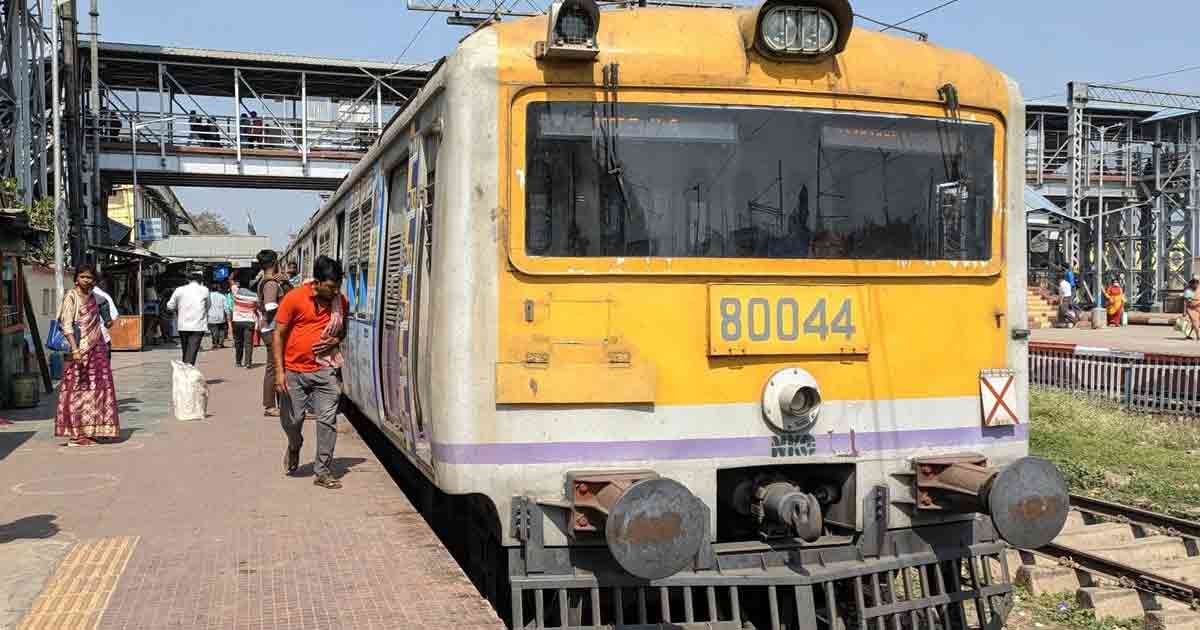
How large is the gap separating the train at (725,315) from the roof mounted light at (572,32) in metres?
0.01

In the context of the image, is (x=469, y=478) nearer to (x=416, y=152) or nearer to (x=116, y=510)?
(x=416, y=152)

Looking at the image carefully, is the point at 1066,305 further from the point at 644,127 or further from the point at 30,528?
the point at 30,528

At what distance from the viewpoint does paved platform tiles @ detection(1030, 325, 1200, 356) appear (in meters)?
19.6

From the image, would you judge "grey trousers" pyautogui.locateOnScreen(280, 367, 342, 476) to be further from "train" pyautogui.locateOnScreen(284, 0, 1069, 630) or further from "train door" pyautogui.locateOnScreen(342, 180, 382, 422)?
"train" pyautogui.locateOnScreen(284, 0, 1069, 630)

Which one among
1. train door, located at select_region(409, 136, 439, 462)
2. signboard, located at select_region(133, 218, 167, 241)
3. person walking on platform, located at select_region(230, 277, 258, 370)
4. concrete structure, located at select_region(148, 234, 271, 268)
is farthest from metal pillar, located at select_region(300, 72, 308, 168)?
train door, located at select_region(409, 136, 439, 462)

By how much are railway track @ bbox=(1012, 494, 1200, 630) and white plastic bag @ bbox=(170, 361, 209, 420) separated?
860cm

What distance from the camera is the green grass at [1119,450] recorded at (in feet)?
32.6

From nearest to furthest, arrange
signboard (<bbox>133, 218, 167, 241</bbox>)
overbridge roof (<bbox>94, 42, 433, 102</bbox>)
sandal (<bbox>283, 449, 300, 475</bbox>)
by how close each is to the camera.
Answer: sandal (<bbox>283, 449, 300, 475</bbox>) → overbridge roof (<bbox>94, 42, 433, 102</bbox>) → signboard (<bbox>133, 218, 167, 241</bbox>)

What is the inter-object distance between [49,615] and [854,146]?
4160mm

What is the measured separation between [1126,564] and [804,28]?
187 inches

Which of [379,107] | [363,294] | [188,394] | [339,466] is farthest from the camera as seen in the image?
[379,107]

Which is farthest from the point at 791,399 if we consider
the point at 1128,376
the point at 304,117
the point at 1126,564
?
the point at 304,117

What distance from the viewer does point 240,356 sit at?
19.6 metres

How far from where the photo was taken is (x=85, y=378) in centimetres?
973
